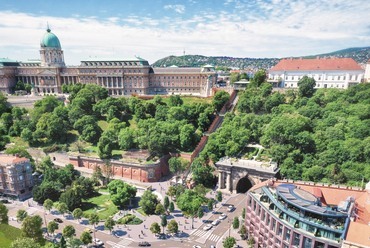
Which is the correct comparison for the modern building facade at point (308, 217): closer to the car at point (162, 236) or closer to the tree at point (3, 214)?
the car at point (162, 236)

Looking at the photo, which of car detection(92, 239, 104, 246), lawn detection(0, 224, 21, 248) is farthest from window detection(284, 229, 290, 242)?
lawn detection(0, 224, 21, 248)

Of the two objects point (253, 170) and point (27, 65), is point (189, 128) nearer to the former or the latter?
point (253, 170)

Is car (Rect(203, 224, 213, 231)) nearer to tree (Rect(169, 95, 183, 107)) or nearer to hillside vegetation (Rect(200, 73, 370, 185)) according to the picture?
hillside vegetation (Rect(200, 73, 370, 185))

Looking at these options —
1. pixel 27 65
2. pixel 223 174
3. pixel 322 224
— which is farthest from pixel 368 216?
pixel 27 65

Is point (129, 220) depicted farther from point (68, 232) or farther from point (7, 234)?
point (7, 234)

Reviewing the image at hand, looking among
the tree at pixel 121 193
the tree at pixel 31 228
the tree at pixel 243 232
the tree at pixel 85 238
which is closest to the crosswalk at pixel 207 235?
the tree at pixel 243 232
